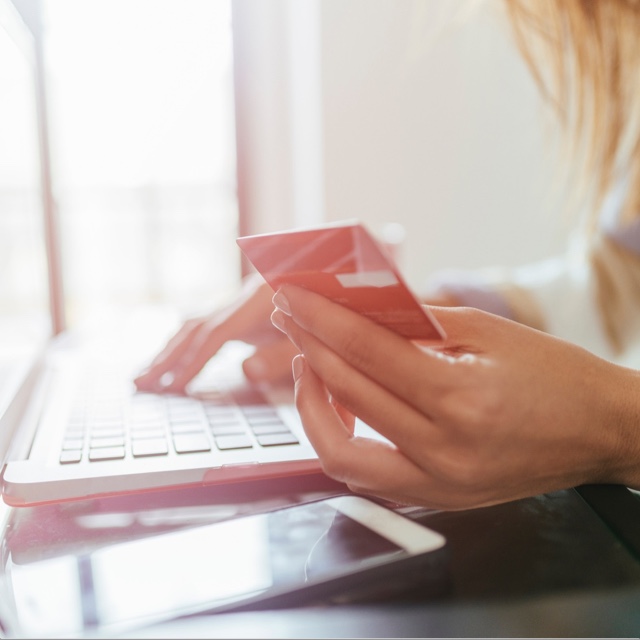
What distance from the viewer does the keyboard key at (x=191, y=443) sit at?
1.17 feet

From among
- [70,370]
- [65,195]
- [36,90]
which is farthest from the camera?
[65,195]

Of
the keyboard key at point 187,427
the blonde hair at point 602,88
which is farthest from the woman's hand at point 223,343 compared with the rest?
the blonde hair at point 602,88

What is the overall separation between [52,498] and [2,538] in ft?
0.09

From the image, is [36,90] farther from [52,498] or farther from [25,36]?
[52,498]

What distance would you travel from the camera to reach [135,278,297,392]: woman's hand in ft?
1.78

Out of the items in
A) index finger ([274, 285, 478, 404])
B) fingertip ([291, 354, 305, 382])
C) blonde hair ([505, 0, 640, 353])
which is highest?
blonde hair ([505, 0, 640, 353])

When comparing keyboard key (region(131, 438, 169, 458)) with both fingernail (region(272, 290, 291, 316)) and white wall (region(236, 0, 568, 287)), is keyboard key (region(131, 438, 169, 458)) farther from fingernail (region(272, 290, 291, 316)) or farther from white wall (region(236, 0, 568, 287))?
white wall (region(236, 0, 568, 287))

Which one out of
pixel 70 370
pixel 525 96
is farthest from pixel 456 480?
pixel 525 96

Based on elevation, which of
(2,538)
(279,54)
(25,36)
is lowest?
(2,538)

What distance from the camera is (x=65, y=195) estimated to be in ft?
4.73

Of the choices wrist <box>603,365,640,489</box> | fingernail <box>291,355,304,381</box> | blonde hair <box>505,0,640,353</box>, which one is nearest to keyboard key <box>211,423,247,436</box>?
fingernail <box>291,355,304,381</box>

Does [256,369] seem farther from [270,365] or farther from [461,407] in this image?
[461,407]

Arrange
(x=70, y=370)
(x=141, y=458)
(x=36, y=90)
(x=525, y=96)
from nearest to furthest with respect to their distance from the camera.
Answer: (x=141, y=458), (x=70, y=370), (x=36, y=90), (x=525, y=96)

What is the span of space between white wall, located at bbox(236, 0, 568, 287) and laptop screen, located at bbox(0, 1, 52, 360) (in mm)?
534
